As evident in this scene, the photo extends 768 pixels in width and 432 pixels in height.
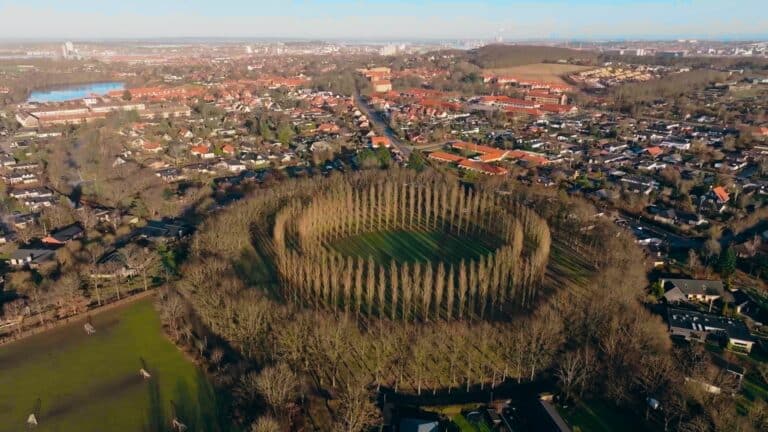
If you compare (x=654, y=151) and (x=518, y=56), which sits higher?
(x=518, y=56)

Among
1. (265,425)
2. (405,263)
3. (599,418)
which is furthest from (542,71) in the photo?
(265,425)

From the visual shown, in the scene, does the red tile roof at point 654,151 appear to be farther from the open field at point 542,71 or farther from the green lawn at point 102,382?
the open field at point 542,71

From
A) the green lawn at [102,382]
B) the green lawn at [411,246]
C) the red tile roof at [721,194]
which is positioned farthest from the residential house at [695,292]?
the green lawn at [102,382]

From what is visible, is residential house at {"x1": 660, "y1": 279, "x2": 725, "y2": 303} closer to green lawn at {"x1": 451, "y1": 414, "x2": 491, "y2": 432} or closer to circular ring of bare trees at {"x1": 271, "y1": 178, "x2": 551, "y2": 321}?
circular ring of bare trees at {"x1": 271, "y1": 178, "x2": 551, "y2": 321}

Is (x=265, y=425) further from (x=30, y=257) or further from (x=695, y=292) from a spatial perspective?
(x=695, y=292)

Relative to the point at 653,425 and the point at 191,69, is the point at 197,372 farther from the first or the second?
the point at 191,69

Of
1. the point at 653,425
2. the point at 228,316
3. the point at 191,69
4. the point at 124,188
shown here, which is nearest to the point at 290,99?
the point at 124,188
